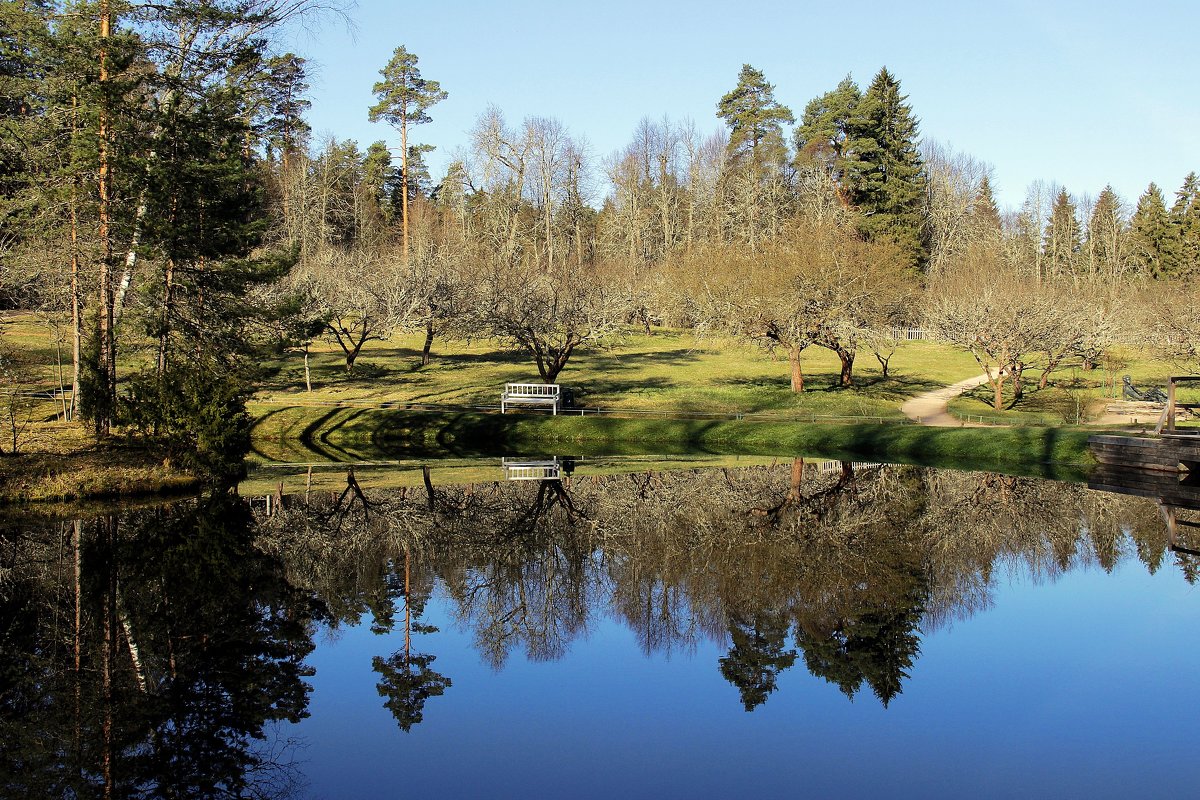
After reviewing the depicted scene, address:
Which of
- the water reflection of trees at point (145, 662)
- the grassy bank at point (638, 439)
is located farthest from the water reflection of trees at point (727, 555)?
the grassy bank at point (638, 439)

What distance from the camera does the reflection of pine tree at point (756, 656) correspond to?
1229 centimetres

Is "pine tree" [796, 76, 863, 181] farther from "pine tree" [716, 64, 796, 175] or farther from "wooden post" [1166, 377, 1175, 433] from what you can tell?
"wooden post" [1166, 377, 1175, 433]

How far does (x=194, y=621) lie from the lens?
14.3 metres

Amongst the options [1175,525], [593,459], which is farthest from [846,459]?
[1175,525]

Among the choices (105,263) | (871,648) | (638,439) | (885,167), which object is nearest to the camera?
Result: (871,648)

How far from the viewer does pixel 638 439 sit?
36938 millimetres

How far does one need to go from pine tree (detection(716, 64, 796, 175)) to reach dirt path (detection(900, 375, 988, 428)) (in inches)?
1763

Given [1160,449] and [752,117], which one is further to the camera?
[752,117]

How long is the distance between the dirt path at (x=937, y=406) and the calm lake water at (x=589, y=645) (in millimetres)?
14602

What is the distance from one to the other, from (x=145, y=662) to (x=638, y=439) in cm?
2562

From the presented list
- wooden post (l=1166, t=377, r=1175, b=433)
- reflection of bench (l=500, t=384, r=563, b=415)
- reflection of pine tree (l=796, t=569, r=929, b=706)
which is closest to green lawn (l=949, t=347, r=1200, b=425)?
wooden post (l=1166, t=377, r=1175, b=433)

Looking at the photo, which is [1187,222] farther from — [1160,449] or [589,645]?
[589,645]

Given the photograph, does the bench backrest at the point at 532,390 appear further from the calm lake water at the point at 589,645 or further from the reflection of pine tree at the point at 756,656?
the reflection of pine tree at the point at 756,656

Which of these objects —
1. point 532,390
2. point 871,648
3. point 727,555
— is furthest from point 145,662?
point 532,390
